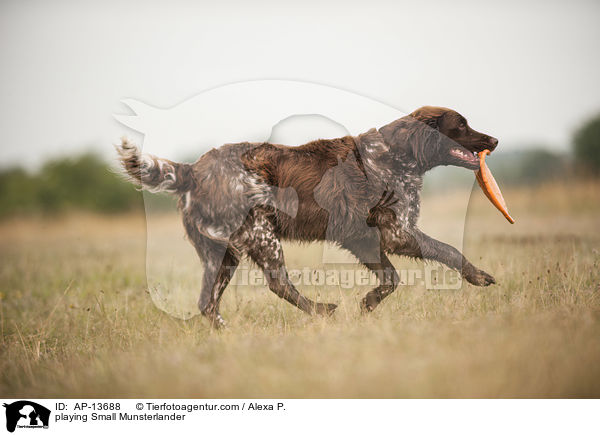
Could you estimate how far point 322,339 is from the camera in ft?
11.5

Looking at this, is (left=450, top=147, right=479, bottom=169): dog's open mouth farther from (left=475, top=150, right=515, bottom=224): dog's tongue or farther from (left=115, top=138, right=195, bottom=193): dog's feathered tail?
(left=115, top=138, right=195, bottom=193): dog's feathered tail

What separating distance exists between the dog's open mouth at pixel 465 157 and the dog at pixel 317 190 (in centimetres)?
1

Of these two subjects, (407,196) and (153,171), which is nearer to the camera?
(153,171)

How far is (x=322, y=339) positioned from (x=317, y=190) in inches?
59.0

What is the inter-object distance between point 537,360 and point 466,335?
0.50 m

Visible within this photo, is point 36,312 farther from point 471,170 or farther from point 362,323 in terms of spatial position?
point 471,170

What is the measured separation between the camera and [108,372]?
345 cm

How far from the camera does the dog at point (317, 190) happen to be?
4367mm

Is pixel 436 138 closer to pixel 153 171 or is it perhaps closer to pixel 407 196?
pixel 407 196
